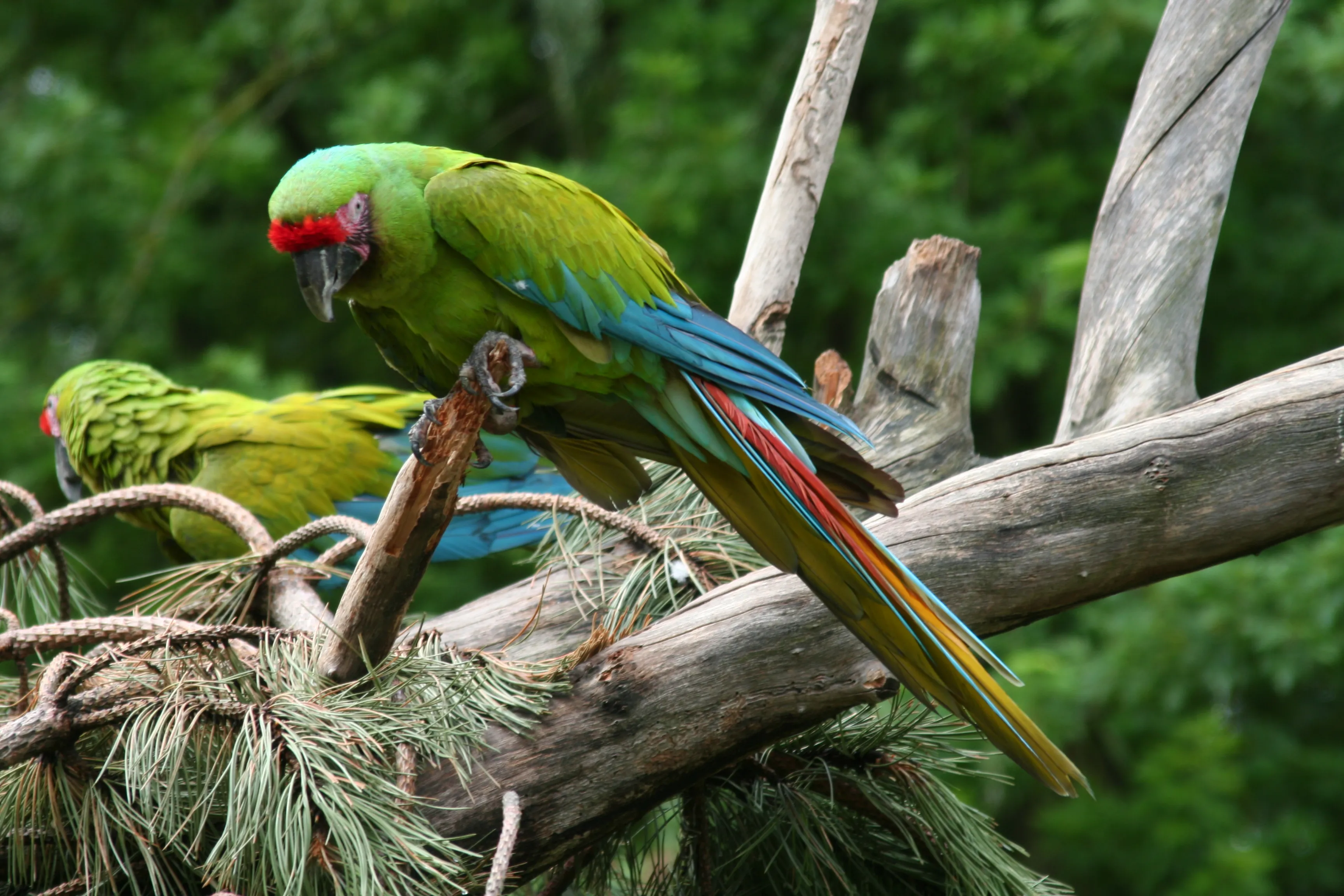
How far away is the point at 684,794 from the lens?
157 cm

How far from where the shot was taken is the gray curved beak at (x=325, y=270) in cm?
→ 151

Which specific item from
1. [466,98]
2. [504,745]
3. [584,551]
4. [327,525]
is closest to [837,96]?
[584,551]

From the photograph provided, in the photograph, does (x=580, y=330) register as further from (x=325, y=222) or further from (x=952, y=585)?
(x=952, y=585)

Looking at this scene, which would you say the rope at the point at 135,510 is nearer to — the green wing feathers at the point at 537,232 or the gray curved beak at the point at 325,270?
the gray curved beak at the point at 325,270

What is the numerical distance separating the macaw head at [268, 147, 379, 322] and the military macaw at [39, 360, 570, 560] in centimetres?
102

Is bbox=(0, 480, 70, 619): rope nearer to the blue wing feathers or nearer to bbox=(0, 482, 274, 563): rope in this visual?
bbox=(0, 482, 274, 563): rope

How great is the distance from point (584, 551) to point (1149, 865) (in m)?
Answer: 3.16

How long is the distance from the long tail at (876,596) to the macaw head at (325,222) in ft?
1.83

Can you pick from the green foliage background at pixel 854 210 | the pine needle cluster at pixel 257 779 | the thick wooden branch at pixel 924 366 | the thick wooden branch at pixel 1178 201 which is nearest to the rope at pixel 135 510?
the pine needle cluster at pixel 257 779

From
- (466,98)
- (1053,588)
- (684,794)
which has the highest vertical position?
(466,98)

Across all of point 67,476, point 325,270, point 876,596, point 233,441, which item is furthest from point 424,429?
point 67,476

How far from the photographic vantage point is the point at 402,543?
4.33 feet

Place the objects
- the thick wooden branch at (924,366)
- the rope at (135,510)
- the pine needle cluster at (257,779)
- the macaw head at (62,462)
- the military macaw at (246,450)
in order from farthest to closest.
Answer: the macaw head at (62,462), the military macaw at (246,450), the thick wooden branch at (924,366), the rope at (135,510), the pine needle cluster at (257,779)

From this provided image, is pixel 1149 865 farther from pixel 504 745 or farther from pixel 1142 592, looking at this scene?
pixel 504 745
